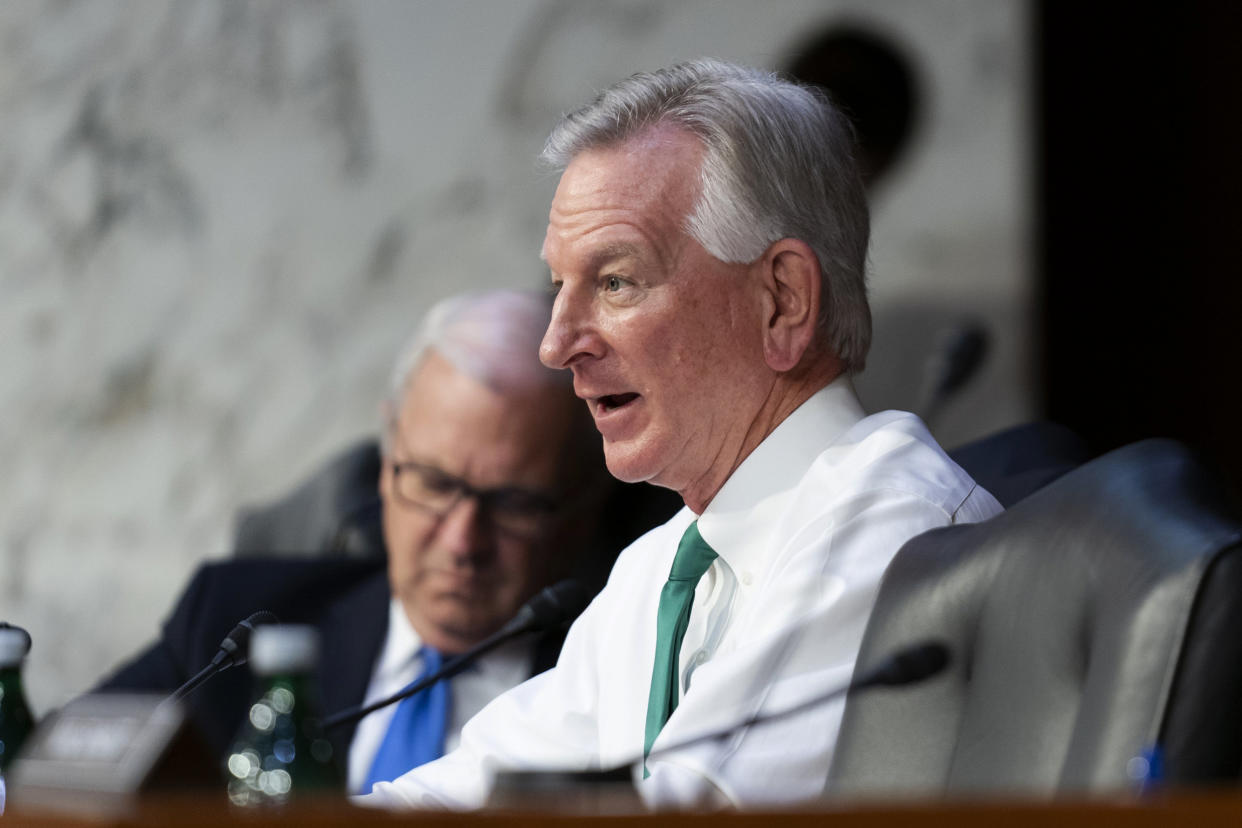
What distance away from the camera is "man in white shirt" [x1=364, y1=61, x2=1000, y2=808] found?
146 cm

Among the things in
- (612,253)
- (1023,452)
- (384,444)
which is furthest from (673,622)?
(384,444)

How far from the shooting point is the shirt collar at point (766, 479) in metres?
1.45

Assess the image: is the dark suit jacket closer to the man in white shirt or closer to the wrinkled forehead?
the man in white shirt

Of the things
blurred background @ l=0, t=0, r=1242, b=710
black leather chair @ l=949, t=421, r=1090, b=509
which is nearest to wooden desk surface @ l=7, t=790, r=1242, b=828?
black leather chair @ l=949, t=421, r=1090, b=509

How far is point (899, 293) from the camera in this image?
287 cm

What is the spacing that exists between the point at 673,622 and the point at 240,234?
183 cm

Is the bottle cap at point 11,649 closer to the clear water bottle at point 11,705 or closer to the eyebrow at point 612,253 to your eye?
the clear water bottle at point 11,705

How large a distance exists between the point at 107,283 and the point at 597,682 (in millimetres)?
1827

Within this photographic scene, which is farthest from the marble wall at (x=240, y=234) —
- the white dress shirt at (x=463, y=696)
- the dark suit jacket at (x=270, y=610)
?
the white dress shirt at (x=463, y=696)

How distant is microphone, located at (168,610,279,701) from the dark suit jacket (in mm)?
1249

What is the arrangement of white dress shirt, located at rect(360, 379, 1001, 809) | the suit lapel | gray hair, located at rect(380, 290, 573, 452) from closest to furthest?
white dress shirt, located at rect(360, 379, 1001, 809), the suit lapel, gray hair, located at rect(380, 290, 573, 452)

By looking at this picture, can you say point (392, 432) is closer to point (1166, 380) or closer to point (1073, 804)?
point (1166, 380)

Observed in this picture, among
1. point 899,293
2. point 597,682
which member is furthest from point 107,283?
point 597,682

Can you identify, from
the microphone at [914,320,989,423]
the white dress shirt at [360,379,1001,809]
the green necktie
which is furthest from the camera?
the microphone at [914,320,989,423]
